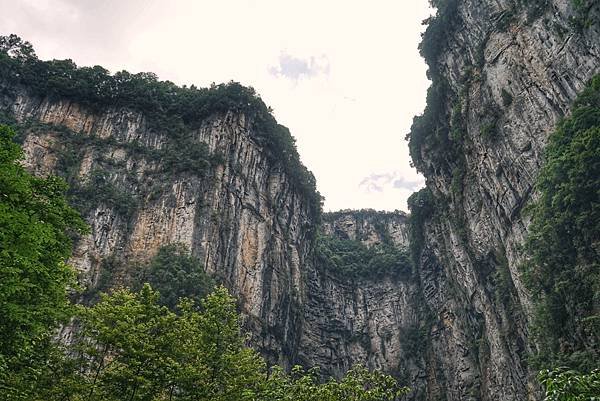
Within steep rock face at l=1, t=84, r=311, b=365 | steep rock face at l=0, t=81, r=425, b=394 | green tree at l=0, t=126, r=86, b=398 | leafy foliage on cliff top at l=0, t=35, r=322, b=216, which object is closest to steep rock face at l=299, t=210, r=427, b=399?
steep rock face at l=0, t=81, r=425, b=394

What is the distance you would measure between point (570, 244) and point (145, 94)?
3594 centimetres

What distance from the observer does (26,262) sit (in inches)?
338

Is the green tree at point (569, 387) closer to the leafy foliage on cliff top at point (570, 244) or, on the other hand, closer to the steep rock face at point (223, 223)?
the leafy foliage on cliff top at point (570, 244)

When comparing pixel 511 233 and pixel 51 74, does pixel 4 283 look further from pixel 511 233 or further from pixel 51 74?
pixel 51 74

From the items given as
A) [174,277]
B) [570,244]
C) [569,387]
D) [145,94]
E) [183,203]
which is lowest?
[569,387]

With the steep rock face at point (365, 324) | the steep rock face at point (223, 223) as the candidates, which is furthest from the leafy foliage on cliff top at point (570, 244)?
the steep rock face at point (365, 324)

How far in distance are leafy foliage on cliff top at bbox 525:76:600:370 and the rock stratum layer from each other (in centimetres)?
376

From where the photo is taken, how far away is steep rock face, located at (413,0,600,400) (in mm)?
25953

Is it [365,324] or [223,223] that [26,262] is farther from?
[365,324]

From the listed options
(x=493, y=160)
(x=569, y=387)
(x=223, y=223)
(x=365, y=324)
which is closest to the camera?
(x=569, y=387)

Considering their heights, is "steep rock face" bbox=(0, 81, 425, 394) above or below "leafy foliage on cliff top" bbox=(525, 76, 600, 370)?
above

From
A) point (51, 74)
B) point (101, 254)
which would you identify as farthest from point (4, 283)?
point (51, 74)

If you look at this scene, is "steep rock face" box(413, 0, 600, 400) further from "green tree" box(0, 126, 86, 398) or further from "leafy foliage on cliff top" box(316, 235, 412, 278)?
"green tree" box(0, 126, 86, 398)

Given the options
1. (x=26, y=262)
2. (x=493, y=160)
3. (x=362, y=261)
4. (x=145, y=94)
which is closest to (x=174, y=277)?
(x=145, y=94)
